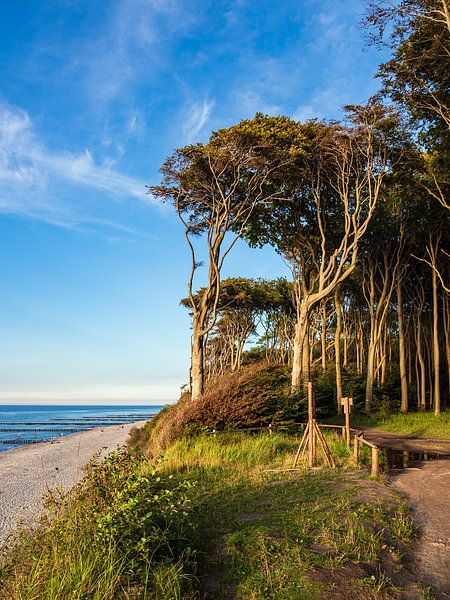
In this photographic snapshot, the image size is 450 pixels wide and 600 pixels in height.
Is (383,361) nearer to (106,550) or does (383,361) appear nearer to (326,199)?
(326,199)

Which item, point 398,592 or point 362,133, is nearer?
point 398,592

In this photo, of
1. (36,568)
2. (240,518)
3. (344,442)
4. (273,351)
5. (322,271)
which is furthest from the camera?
(273,351)

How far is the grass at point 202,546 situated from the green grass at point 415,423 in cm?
1303

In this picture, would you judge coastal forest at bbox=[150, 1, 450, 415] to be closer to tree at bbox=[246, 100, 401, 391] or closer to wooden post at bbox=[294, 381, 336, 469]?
tree at bbox=[246, 100, 401, 391]

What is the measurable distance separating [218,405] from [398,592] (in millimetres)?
10836

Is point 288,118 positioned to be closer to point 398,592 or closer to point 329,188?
point 329,188

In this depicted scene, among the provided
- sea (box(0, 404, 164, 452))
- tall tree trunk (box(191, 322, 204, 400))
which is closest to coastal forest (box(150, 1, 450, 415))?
tall tree trunk (box(191, 322, 204, 400))

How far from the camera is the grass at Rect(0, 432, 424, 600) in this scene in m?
4.64

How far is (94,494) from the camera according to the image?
628 cm

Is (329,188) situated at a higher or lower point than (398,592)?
higher

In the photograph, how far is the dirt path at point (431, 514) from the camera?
552cm

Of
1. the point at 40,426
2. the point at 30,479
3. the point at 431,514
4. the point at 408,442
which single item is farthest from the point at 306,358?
the point at 40,426

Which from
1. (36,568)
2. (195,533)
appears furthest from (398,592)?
(36,568)

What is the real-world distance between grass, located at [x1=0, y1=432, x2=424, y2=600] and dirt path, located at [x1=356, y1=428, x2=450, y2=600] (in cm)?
26
